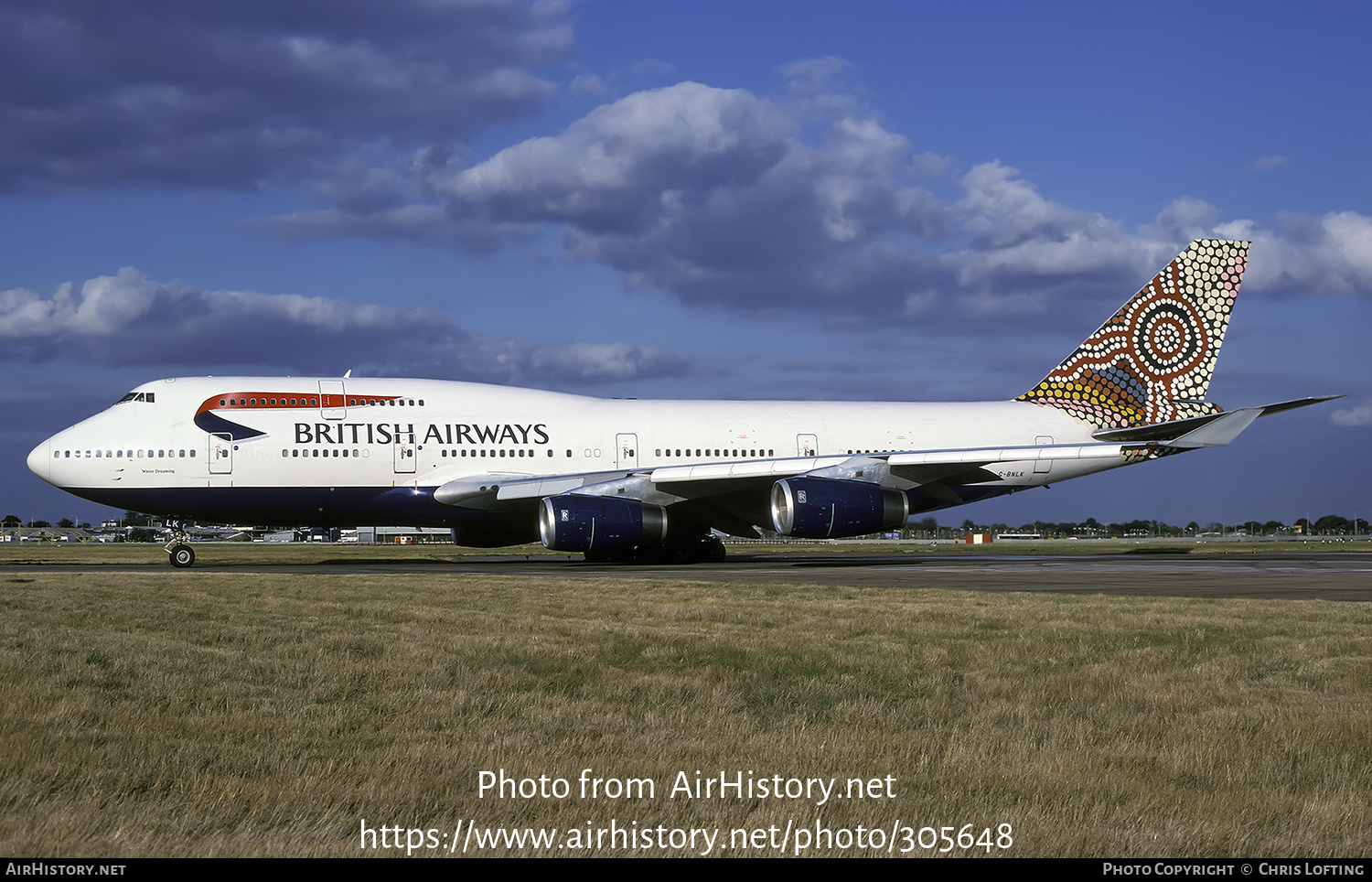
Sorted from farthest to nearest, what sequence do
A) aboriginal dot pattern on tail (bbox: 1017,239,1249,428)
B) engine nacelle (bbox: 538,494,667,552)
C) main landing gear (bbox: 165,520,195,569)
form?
aboriginal dot pattern on tail (bbox: 1017,239,1249,428), main landing gear (bbox: 165,520,195,569), engine nacelle (bbox: 538,494,667,552)

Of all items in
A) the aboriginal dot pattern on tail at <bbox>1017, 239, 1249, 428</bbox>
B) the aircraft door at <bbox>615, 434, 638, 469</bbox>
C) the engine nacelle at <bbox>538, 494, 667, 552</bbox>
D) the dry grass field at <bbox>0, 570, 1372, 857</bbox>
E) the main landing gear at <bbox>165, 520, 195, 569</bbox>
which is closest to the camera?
the dry grass field at <bbox>0, 570, 1372, 857</bbox>

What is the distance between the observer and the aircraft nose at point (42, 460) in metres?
24.9

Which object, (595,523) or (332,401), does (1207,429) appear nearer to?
(595,523)

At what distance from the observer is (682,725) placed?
21.7 feet

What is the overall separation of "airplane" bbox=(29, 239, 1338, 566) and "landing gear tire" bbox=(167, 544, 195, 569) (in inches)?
1.5

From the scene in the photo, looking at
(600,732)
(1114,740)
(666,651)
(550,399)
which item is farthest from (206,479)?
(1114,740)

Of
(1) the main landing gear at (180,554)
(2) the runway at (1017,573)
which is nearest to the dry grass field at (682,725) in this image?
(2) the runway at (1017,573)

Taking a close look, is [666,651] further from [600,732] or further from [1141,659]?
[1141,659]

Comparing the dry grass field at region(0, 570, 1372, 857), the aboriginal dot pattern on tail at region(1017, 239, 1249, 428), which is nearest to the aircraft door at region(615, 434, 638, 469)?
the aboriginal dot pattern on tail at region(1017, 239, 1249, 428)

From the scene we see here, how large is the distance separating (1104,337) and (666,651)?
→ 84.4ft

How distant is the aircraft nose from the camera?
81.7ft

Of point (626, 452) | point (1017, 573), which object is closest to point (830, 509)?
point (1017, 573)

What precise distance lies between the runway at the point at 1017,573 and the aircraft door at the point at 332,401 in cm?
356

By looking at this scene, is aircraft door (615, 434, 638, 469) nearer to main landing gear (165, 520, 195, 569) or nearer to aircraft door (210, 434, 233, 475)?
aircraft door (210, 434, 233, 475)
